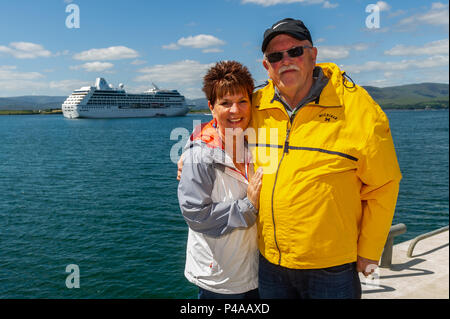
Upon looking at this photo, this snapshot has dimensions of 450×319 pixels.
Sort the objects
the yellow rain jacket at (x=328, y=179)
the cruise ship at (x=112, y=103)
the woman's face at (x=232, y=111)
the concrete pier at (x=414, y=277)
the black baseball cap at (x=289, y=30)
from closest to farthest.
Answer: the yellow rain jacket at (x=328, y=179) → the black baseball cap at (x=289, y=30) → the woman's face at (x=232, y=111) → the concrete pier at (x=414, y=277) → the cruise ship at (x=112, y=103)

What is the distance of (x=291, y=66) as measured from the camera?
6.46 ft

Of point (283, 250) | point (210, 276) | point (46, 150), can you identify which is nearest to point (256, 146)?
point (283, 250)

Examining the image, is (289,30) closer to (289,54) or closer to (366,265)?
(289,54)

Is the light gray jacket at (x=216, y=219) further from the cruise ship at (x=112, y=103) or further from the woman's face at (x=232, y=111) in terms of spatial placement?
the cruise ship at (x=112, y=103)

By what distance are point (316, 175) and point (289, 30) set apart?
0.82 m

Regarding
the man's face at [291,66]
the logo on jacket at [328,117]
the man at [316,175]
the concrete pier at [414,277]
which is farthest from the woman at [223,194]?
the concrete pier at [414,277]

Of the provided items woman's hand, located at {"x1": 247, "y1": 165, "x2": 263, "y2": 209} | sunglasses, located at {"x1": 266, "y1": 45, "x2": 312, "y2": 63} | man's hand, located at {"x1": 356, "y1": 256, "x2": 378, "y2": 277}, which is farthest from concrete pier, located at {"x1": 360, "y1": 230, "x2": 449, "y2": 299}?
sunglasses, located at {"x1": 266, "y1": 45, "x2": 312, "y2": 63}

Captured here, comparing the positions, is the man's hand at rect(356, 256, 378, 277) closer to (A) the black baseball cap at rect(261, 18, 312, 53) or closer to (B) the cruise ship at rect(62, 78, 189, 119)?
(A) the black baseball cap at rect(261, 18, 312, 53)

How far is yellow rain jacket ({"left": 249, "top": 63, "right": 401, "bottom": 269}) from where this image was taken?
1.82 m

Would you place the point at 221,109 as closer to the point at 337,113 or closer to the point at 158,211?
the point at 337,113

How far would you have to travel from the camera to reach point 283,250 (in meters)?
1.98

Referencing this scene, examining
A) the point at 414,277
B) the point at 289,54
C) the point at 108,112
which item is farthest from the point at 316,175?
the point at 108,112

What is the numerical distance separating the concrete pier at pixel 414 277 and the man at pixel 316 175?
2198 mm

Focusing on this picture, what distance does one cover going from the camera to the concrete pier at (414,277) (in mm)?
3795
